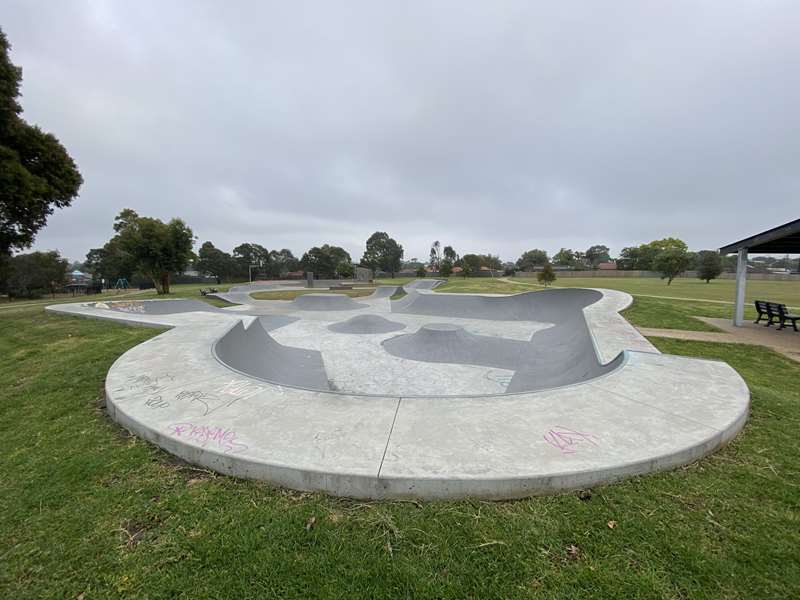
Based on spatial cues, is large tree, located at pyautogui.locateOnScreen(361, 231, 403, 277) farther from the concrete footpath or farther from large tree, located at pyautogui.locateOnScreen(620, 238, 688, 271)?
the concrete footpath

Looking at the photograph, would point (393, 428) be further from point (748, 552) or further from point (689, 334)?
point (689, 334)

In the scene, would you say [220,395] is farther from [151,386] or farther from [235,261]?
[235,261]

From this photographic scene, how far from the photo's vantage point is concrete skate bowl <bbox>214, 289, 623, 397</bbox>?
7.34 m

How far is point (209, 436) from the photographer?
→ 3.18 meters

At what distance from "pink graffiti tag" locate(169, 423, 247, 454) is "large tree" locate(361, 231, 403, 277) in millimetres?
87224

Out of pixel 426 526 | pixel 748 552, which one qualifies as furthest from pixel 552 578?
pixel 748 552

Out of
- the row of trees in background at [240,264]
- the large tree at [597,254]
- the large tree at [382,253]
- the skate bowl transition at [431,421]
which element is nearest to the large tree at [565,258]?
the large tree at [597,254]

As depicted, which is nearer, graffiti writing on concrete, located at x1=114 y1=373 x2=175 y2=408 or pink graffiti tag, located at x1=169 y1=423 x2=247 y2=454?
pink graffiti tag, located at x1=169 y1=423 x2=247 y2=454

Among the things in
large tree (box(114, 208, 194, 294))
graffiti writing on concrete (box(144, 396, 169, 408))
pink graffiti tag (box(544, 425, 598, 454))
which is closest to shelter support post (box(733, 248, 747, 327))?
pink graffiti tag (box(544, 425, 598, 454))

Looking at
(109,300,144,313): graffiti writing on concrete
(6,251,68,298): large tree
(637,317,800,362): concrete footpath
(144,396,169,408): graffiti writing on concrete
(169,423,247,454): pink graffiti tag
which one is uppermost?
(6,251,68,298): large tree

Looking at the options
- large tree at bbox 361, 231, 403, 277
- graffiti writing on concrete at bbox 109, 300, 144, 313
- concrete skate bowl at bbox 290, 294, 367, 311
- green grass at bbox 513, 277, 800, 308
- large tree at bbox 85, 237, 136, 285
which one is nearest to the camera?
graffiti writing on concrete at bbox 109, 300, 144, 313

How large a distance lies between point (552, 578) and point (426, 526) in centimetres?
82

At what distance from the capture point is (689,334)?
29.4 ft

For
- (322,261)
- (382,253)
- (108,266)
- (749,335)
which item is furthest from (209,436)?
(382,253)
